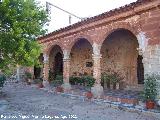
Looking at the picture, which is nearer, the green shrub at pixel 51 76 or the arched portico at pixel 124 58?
the arched portico at pixel 124 58

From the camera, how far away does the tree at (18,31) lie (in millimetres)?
8609

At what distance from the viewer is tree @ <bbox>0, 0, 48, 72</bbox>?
8.61m

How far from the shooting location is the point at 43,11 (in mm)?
10273

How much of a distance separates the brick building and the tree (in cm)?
384

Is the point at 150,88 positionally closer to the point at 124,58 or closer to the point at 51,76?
the point at 124,58

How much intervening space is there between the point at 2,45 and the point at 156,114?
6020mm

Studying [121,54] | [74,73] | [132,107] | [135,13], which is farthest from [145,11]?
[74,73]

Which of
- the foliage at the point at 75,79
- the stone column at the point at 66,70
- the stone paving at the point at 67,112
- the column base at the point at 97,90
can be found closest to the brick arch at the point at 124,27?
the column base at the point at 97,90

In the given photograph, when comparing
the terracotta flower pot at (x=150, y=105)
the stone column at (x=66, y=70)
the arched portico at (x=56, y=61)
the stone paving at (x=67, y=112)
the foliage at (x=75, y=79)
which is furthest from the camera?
the arched portico at (x=56, y=61)

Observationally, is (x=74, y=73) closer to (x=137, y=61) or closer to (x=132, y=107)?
(x=137, y=61)

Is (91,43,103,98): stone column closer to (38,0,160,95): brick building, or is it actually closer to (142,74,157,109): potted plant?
(38,0,160,95): brick building

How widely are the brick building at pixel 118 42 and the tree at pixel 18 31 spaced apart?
384cm

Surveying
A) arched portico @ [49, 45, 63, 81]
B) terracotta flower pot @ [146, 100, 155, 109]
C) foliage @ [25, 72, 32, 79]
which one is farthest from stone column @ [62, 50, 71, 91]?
foliage @ [25, 72, 32, 79]

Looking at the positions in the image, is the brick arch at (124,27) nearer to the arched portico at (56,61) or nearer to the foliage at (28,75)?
the arched portico at (56,61)
